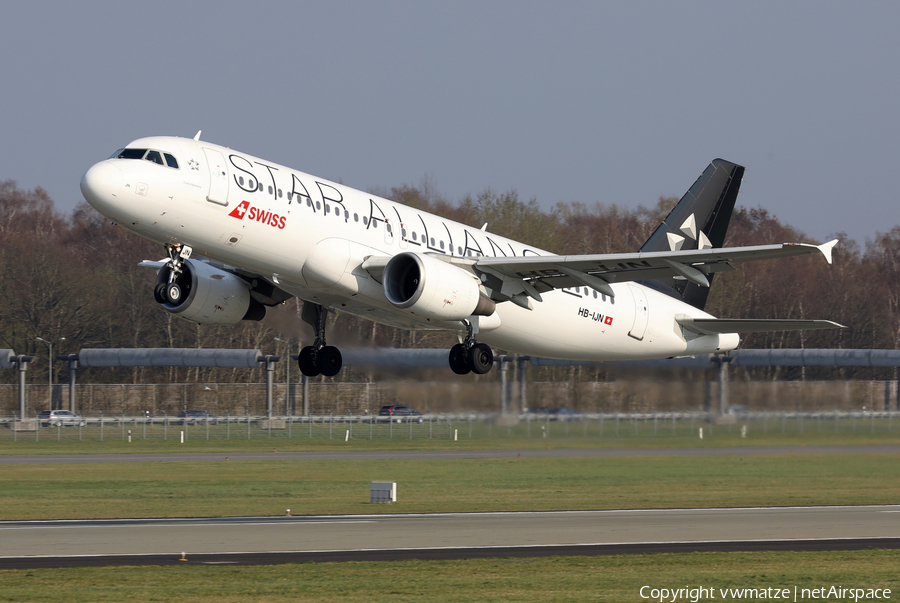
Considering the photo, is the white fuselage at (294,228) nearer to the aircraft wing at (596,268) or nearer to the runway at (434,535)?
the aircraft wing at (596,268)

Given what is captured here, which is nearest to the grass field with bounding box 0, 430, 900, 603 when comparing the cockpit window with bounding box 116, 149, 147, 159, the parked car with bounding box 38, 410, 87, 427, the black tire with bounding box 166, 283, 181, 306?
the parked car with bounding box 38, 410, 87, 427

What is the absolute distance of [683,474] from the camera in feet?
164

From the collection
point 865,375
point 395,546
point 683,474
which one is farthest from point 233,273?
point 865,375

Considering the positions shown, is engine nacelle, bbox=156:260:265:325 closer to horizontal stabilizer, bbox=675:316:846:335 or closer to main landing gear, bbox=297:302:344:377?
main landing gear, bbox=297:302:344:377

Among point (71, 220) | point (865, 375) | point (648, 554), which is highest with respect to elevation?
point (71, 220)

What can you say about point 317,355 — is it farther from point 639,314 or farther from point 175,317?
point 175,317

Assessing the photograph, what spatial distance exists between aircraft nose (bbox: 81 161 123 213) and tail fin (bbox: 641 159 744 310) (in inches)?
815

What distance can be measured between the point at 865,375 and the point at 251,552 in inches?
1217

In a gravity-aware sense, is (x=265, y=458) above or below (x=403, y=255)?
below

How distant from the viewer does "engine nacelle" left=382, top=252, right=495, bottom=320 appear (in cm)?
3008

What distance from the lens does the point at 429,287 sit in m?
30.1

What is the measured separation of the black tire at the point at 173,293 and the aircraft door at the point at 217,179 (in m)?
4.11

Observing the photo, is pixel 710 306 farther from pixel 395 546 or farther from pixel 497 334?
pixel 395 546

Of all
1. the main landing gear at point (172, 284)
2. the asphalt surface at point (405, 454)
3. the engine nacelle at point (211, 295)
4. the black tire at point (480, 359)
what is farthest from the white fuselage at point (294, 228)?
the asphalt surface at point (405, 454)
